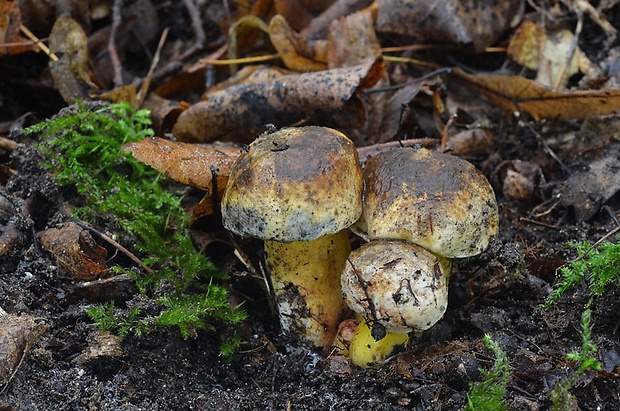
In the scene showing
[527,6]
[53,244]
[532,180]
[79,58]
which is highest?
[79,58]

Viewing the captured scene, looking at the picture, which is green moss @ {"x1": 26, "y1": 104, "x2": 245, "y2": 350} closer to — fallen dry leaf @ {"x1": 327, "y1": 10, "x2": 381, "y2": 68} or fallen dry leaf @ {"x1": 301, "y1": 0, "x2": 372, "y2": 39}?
fallen dry leaf @ {"x1": 327, "y1": 10, "x2": 381, "y2": 68}

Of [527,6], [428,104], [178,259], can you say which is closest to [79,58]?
[178,259]

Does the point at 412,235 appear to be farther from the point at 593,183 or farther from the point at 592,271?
the point at 593,183

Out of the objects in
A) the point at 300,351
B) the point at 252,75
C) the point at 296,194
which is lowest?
the point at 300,351

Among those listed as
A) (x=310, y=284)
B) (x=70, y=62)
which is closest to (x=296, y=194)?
(x=310, y=284)

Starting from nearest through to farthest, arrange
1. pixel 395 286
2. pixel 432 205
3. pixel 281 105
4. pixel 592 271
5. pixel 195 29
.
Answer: pixel 395 286 < pixel 432 205 < pixel 592 271 < pixel 281 105 < pixel 195 29

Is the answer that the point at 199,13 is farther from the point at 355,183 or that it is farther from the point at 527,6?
the point at 355,183
